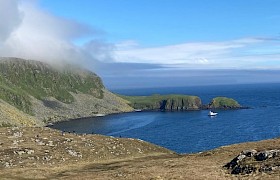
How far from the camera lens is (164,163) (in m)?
53.7

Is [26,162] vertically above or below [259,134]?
above

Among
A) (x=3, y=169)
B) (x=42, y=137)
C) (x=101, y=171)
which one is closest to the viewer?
(x=101, y=171)

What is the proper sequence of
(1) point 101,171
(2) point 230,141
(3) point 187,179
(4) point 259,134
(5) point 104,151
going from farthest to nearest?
1. (4) point 259,134
2. (2) point 230,141
3. (5) point 104,151
4. (1) point 101,171
5. (3) point 187,179

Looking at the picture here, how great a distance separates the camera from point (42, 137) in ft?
241

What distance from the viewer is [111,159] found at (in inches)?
2559

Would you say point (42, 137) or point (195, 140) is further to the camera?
point (195, 140)

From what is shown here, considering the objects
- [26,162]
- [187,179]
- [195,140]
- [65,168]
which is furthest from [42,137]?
[195,140]

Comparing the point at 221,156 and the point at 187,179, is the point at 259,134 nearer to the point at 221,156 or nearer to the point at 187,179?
the point at 221,156

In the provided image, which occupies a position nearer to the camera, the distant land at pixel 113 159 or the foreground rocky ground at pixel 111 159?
the distant land at pixel 113 159

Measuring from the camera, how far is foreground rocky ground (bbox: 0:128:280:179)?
142ft

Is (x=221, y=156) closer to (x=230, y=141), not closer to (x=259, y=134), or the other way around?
(x=230, y=141)

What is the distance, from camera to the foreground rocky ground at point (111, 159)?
43.4 metres

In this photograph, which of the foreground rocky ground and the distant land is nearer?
the distant land

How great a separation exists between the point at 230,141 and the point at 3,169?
12554 cm
